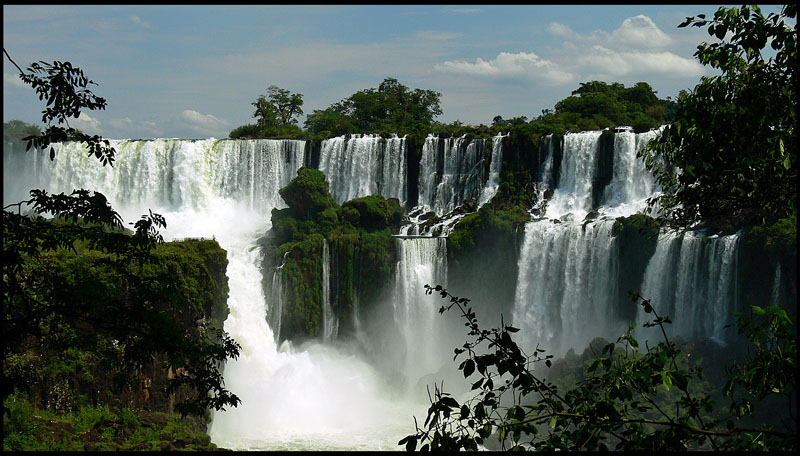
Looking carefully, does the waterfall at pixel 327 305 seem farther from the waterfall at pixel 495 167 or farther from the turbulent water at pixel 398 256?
the waterfall at pixel 495 167

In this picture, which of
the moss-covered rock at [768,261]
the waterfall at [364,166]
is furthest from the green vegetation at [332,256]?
the moss-covered rock at [768,261]

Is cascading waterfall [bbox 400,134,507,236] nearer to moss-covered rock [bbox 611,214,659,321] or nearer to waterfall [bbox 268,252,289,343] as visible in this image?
waterfall [bbox 268,252,289,343]

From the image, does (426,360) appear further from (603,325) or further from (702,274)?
(702,274)

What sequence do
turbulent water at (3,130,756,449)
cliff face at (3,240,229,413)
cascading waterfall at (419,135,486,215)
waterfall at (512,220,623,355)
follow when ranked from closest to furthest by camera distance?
cliff face at (3,240,229,413), turbulent water at (3,130,756,449), waterfall at (512,220,623,355), cascading waterfall at (419,135,486,215)

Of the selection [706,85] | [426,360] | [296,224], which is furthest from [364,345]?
[706,85]

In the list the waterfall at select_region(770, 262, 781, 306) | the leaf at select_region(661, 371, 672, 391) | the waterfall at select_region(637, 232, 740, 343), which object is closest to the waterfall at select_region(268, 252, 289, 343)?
the waterfall at select_region(637, 232, 740, 343)
